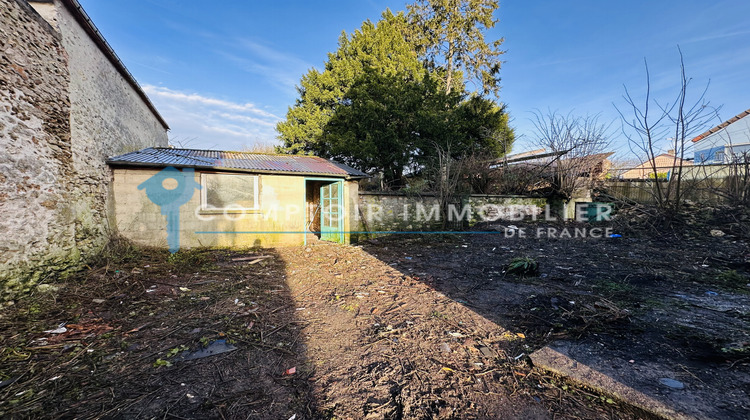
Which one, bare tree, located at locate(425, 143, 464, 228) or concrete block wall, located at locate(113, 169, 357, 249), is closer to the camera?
concrete block wall, located at locate(113, 169, 357, 249)

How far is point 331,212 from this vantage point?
27.9 ft

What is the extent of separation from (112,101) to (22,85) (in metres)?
2.94

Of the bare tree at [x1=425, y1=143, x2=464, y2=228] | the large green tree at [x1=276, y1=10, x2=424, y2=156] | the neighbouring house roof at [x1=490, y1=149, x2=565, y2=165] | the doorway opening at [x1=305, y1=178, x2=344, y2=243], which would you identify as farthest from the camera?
the large green tree at [x1=276, y1=10, x2=424, y2=156]

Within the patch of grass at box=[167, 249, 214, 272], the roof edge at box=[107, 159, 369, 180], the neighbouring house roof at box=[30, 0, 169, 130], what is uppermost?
the neighbouring house roof at box=[30, 0, 169, 130]

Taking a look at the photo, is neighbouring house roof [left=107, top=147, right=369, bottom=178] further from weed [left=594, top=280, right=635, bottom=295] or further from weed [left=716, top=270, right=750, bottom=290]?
weed [left=716, top=270, right=750, bottom=290]

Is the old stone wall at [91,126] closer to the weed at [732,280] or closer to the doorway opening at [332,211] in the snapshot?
the doorway opening at [332,211]

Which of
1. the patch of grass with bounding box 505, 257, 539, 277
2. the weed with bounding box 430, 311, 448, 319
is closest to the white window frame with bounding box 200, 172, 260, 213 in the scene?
the weed with bounding box 430, 311, 448, 319

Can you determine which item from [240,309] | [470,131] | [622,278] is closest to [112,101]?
[240,309]

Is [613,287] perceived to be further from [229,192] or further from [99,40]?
[99,40]

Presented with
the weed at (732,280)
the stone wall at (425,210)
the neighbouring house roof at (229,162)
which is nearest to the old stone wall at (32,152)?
the neighbouring house roof at (229,162)

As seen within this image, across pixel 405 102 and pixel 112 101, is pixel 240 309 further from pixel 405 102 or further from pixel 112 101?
pixel 405 102

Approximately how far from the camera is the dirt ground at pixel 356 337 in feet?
6.06

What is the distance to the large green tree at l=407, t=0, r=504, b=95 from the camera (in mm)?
15070

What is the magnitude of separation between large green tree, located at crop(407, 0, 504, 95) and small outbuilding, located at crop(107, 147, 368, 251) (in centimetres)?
1186
